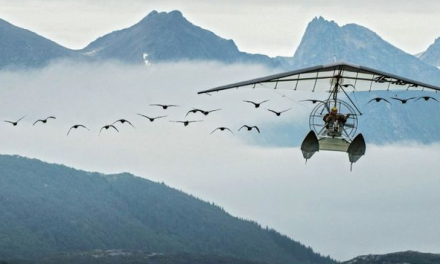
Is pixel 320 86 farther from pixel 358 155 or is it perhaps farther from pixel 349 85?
pixel 358 155

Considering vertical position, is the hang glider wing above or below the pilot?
above

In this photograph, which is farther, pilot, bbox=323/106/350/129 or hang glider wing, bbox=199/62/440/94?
pilot, bbox=323/106/350/129

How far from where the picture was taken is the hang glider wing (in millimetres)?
90812

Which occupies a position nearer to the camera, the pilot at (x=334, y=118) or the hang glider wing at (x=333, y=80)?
the hang glider wing at (x=333, y=80)

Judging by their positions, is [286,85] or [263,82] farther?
[286,85]

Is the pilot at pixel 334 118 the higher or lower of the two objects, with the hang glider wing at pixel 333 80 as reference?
lower

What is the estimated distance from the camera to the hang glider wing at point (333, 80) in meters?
90.8

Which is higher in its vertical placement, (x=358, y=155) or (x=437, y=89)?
(x=437, y=89)

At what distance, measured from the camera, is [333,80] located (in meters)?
98.9

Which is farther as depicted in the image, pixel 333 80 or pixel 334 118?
pixel 333 80

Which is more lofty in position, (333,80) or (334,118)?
(333,80)

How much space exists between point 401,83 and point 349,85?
7831 millimetres

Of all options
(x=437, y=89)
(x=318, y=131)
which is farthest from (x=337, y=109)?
(x=437, y=89)

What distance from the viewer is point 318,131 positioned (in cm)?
9500
